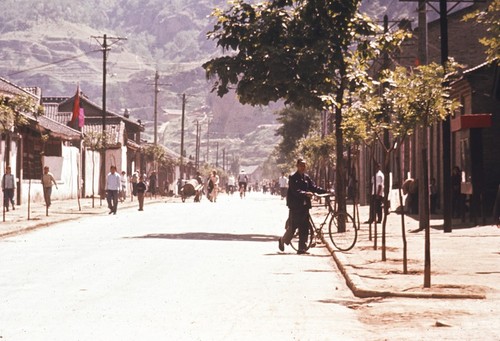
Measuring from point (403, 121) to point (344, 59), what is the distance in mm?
10014

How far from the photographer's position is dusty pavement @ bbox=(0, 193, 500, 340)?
9.48 m

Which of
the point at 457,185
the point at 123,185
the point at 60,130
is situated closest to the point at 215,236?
the point at 457,185

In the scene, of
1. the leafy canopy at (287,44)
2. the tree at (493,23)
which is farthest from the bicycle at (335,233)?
the tree at (493,23)

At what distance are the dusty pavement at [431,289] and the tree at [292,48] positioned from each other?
5046mm

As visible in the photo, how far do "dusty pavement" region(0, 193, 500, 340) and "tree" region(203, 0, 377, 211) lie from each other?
505 centimetres

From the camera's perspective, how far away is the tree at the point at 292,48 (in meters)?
25.1

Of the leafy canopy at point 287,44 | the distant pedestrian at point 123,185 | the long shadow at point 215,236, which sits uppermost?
the leafy canopy at point 287,44

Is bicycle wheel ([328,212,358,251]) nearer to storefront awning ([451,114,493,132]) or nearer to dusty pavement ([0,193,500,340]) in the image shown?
dusty pavement ([0,193,500,340])

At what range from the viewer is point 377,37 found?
25.4m

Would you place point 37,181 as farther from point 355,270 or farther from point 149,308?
point 149,308

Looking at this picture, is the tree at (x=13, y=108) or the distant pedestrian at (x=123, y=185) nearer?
the tree at (x=13, y=108)

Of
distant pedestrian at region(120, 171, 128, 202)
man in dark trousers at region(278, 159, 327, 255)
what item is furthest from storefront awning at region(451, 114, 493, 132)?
distant pedestrian at region(120, 171, 128, 202)

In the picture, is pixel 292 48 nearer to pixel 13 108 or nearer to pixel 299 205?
pixel 299 205

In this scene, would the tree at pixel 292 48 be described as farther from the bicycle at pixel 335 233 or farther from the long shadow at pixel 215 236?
the long shadow at pixel 215 236
